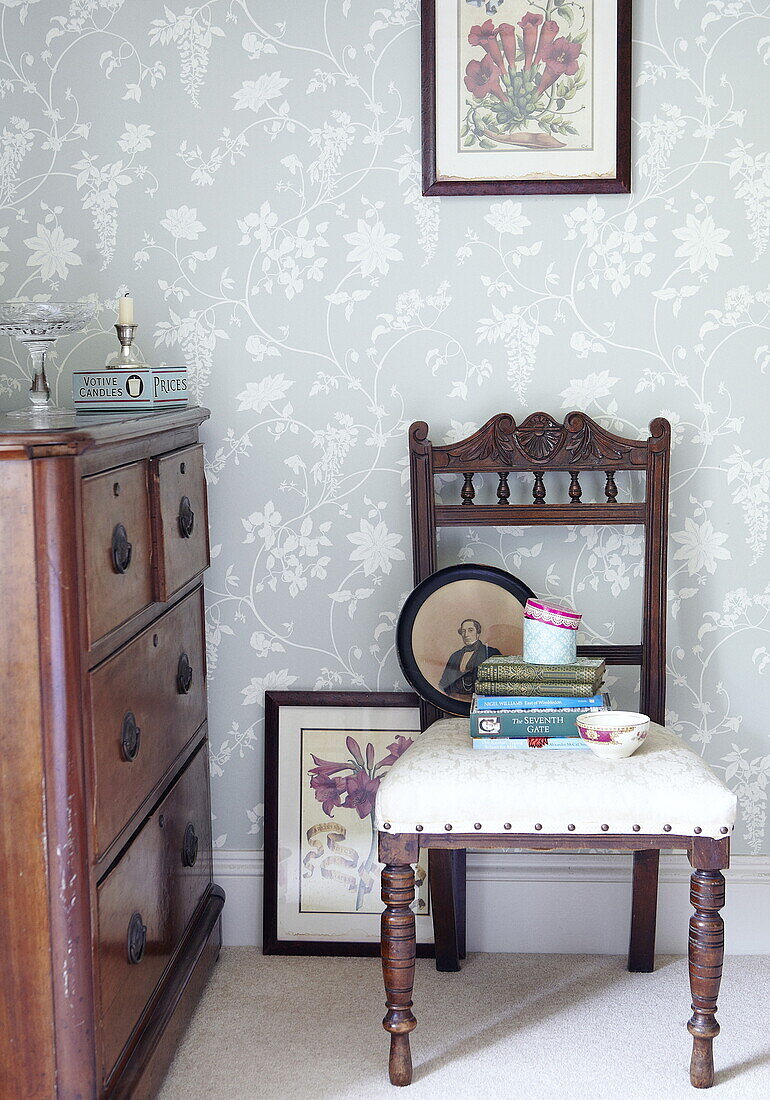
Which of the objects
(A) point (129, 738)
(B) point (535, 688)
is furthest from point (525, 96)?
(A) point (129, 738)

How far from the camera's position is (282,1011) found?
2.02m

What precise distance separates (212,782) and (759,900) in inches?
46.1

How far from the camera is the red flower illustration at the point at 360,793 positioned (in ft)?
7.29

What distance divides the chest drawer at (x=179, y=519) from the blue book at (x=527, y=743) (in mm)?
596

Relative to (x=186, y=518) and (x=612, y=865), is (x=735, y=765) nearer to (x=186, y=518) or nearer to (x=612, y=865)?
(x=612, y=865)

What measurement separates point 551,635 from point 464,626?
8.3 inches

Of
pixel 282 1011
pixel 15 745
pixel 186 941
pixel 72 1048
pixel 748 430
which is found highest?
pixel 748 430

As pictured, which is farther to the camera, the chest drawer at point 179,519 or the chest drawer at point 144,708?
the chest drawer at point 179,519

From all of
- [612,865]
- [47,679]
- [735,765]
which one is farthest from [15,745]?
[735,765]

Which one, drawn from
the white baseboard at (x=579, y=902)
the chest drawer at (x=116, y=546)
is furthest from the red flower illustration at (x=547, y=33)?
the white baseboard at (x=579, y=902)

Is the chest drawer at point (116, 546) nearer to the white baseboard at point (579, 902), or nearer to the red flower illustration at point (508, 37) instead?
the white baseboard at point (579, 902)

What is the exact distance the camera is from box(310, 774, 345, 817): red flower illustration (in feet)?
7.31

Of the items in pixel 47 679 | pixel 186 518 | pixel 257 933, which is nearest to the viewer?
pixel 47 679

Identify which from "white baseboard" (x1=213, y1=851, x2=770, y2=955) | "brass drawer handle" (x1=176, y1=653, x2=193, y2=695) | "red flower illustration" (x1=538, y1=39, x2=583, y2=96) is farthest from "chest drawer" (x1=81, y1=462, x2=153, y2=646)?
"red flower illustration" (x1=538, y1=39, x2=583, y2=96)
